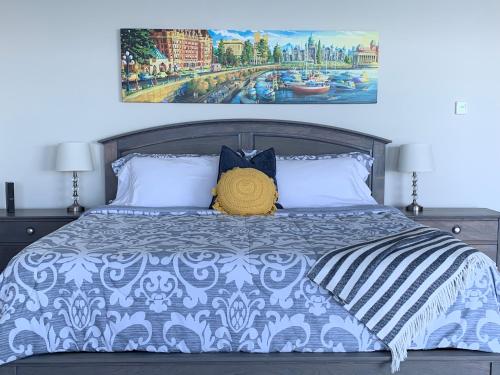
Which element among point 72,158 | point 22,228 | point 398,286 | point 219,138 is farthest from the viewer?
point 219,138

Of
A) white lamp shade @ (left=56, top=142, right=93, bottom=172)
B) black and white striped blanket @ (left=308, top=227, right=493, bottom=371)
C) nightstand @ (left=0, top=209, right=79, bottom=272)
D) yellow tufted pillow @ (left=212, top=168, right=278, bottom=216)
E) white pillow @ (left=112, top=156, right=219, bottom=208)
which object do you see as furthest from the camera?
white lamp shade @ (left=56, top=142, right=93, bottom=172)

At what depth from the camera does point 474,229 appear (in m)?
3.48

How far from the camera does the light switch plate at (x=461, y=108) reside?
3852 mm

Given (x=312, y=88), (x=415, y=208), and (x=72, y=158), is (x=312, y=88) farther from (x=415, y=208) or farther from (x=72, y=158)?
(x=72, y=158)

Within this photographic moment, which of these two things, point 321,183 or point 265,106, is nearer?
point 321,183

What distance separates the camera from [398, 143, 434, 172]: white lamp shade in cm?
359

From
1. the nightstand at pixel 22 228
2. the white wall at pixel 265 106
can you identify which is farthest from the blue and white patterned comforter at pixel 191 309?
the white wall at pixel 265 106

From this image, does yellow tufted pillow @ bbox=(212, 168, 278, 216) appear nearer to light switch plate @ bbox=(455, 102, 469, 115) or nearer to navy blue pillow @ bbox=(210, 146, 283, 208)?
navy blue pillow @ bbox=(210, 146, 283, 208)

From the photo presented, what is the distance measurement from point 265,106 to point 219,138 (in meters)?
0.41

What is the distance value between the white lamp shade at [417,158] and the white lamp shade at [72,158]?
2170 millimetres

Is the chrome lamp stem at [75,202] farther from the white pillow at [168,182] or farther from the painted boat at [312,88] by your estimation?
the painted boat at [312,88]

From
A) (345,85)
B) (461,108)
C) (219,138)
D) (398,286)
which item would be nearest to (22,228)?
(219,138)

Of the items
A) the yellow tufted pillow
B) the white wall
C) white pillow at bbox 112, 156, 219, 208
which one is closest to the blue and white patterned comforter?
the yellow tufted pillow

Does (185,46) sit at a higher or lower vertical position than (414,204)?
higher
